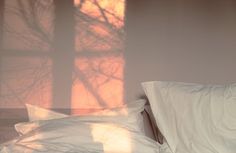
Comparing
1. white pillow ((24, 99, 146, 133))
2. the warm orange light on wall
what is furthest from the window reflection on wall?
white pillow ((24, 99, 146, 133))

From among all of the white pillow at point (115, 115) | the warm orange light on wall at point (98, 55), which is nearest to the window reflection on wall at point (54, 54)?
the warm orange light on wall at point (98, 55)

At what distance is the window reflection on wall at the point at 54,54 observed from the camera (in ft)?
6.37

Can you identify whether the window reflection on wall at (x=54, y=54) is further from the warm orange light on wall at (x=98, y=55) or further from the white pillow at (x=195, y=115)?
the white pillow at (x=195, y=115)

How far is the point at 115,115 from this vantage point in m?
1.72

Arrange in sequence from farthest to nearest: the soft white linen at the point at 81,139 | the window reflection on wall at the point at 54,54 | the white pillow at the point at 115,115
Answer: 1. the window reflection on wall at the point at 54,54
2. the white pillow at the point at 115,115
3. the soft white linen at the point at 81,139

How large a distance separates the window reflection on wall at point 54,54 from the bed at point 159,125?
24 centimetres

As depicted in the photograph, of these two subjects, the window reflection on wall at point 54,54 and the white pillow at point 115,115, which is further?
the window reflection on wall at point 54,54

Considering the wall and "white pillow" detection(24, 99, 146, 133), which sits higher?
the wall

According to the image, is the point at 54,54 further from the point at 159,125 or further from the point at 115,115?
the point at 159,125

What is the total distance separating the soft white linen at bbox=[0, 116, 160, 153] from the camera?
4.85 ft

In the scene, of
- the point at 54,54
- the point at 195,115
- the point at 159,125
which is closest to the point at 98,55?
the point at 54,54

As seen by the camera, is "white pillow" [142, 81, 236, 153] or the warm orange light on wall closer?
"white pillow" [142, 81, 236, 153]

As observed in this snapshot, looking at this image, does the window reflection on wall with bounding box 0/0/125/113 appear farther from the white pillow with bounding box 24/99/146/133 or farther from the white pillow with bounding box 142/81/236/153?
the white pillow with bounding box 142/81/236/153

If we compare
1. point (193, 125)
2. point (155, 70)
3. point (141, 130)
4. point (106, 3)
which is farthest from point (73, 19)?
point (193, 125)
